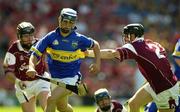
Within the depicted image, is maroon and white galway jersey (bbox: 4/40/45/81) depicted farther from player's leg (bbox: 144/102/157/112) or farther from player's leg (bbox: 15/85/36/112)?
player's leg (bbox: 144/102/157/112)

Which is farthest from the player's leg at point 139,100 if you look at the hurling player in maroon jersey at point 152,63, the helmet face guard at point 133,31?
the helmet face guard at point 133,31

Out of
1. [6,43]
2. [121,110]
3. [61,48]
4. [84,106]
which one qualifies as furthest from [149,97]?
[6,43]

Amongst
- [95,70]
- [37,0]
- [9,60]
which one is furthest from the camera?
[37,0]

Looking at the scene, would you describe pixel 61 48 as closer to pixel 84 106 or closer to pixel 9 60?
pixel 9 60

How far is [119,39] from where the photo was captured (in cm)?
2539

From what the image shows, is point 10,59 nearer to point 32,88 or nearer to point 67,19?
point 32,88

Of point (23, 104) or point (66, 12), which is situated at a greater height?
point (66, 12)

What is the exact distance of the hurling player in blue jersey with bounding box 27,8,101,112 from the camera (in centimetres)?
1196

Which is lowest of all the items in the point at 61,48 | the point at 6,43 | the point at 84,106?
the point at 84,106

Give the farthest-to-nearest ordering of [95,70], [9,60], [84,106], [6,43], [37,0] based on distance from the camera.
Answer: [37,0] < [6,43] < [84,106] < [9,60] < [95,70]

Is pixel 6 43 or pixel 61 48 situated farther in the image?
pixel 6 43

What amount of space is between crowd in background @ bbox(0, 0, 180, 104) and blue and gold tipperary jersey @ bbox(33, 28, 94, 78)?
1090 centimetres

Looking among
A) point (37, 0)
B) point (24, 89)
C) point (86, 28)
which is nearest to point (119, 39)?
point (86, 28)

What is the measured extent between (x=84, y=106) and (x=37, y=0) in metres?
5.13
